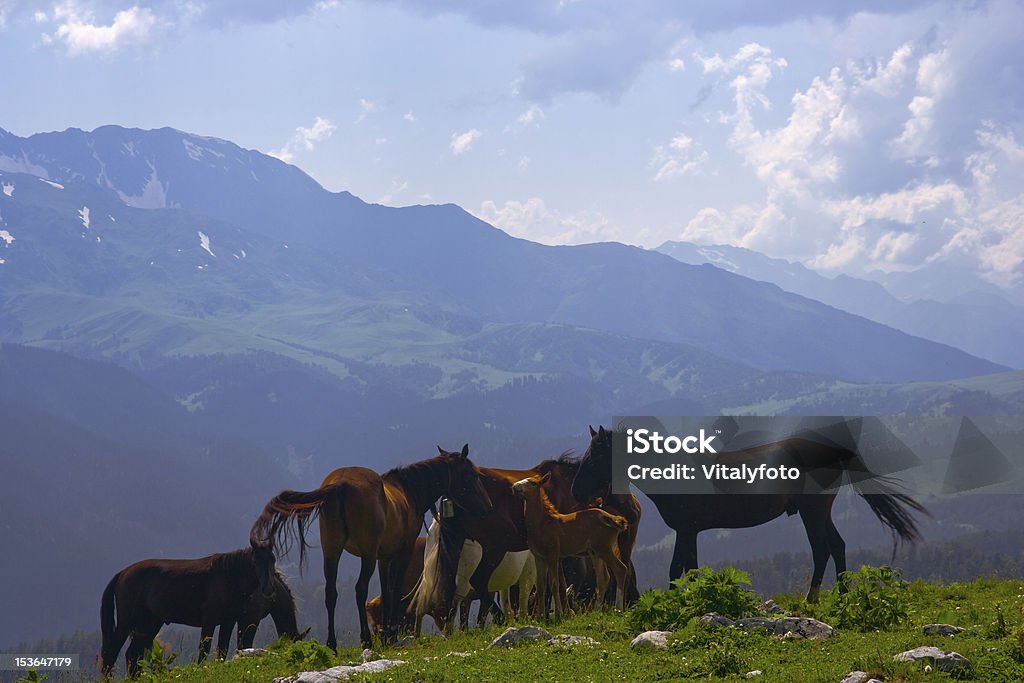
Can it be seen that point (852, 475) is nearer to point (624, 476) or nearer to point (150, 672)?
point (624, 476)

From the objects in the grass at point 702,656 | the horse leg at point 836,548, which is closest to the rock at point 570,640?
the grass at point 702,656

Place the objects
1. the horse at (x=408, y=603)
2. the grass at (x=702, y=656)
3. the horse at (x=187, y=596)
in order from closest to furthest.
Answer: the grass at (x=702, y=656) → the horse at (x=408, y=603) → the horse at (x=187, y=596)

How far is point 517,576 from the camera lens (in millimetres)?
21125

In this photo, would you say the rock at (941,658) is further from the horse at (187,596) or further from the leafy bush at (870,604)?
the horse at (187,596)

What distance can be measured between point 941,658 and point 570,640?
5.70 m

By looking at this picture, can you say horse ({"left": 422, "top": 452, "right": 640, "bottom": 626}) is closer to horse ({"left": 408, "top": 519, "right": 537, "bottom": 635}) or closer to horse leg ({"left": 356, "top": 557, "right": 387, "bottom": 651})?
horse ({"left": 408, "top": 519, "right": 537, "bottom": 635})

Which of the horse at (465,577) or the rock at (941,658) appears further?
the horse at (465,577)

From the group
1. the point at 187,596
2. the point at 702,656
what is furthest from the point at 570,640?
the point at 187,596

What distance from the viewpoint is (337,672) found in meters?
14.4

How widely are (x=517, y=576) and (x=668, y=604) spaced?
546 cm

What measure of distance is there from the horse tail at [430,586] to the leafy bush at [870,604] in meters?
8.01

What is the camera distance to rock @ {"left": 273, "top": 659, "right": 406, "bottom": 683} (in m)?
14.0

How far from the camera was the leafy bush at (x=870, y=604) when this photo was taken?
15305 millimetres
